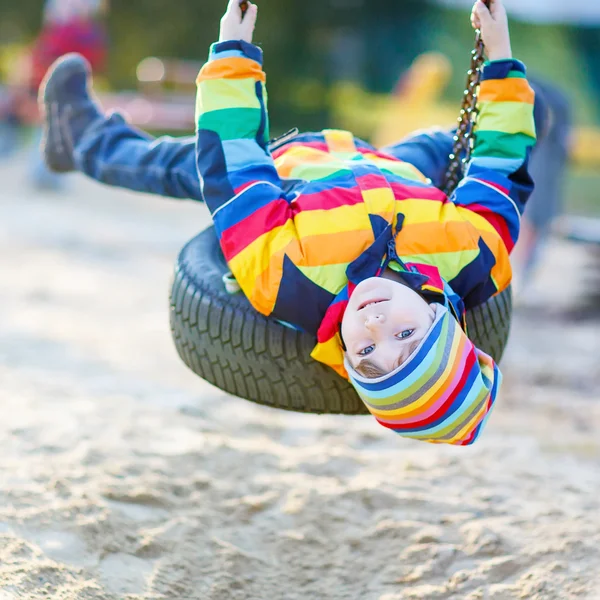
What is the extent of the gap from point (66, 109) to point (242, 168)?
825 mm

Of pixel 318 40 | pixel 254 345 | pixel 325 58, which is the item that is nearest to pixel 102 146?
pixel 254 345

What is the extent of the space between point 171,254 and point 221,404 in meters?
2.67

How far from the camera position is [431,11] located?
10.7 meters

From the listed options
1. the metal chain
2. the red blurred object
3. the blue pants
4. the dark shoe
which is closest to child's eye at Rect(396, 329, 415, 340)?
the metal chain

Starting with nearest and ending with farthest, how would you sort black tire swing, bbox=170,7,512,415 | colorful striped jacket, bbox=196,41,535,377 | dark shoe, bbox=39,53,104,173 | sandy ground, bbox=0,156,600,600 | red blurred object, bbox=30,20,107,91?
colorful striped jacket, bbox=196,41,535,377 → black tire swing, bbox=170,7,512,415 → sandy ground, bbox=0,156,600,600 → dark shoe, bbox=39,53,104,173 → red blurred object, bbox=30,20,107,91

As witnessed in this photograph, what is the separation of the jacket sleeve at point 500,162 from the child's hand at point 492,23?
0.05 m

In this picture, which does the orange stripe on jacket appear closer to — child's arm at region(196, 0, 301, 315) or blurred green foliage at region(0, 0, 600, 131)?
child's arm at region(196, 0, 301, 315)

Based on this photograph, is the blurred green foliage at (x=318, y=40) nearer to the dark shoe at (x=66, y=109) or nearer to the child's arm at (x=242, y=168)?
the dark shoe at (x=66, y=109)

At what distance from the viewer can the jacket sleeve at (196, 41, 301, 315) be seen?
6.41ft

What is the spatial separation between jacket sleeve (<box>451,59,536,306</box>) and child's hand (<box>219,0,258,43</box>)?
22.4 inches

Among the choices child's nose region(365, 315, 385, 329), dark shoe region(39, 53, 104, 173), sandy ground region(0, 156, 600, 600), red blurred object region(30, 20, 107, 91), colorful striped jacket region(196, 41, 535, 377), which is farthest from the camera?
red blurred object region(30, 20, 107, 91)

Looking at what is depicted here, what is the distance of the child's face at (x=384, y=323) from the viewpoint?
1.81 meters

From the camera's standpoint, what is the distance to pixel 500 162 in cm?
211

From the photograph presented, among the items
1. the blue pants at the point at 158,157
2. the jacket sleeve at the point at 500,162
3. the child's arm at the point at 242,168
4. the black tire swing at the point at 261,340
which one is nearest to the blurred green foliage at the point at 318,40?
the blue pants at the point at 158,157
